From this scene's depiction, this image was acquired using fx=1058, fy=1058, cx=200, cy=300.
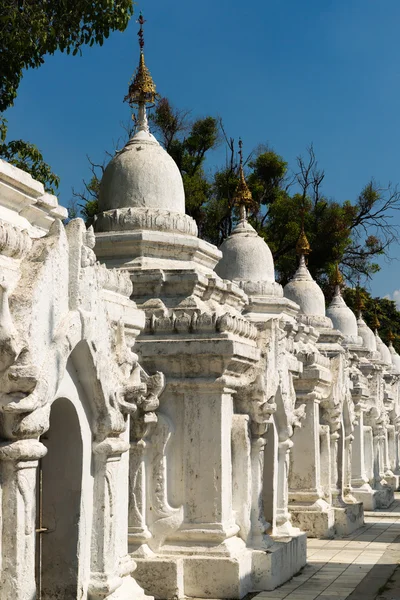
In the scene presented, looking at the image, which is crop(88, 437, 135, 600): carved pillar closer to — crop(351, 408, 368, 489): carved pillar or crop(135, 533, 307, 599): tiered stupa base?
crop(135, 533, 307, 599): tiered stupa base

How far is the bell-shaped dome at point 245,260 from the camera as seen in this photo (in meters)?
15.2

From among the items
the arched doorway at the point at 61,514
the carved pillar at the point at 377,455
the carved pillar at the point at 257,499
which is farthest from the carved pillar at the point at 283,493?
the carved pillar at the point at 377,455

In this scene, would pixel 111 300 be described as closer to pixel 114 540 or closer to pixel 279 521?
pixel 114 540

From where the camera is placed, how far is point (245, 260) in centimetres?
1520

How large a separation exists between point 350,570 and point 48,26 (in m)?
8.49

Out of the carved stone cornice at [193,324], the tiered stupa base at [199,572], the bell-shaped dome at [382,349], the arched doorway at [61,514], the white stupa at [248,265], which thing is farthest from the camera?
the bell-shaped dome at [382,349]

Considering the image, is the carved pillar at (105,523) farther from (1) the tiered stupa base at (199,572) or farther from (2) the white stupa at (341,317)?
(2) the white stupa at (341,317)

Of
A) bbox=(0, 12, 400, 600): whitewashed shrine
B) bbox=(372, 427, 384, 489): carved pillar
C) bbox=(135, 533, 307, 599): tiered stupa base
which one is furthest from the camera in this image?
Answer: bbox=(372, 427, 384, 489): carved pillar

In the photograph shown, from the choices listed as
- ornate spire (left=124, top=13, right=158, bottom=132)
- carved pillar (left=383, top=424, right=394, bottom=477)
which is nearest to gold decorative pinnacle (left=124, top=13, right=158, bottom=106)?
ornate spire (left=124, top=13, right=158, bottom=132)

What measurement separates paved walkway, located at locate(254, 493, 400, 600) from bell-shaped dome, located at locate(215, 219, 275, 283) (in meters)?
4.07

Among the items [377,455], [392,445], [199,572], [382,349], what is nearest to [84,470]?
[199,572]

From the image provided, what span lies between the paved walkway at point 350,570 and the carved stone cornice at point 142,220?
4.00 metres

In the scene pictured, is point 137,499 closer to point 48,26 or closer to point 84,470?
point 84,470

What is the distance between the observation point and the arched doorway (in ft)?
24.3
